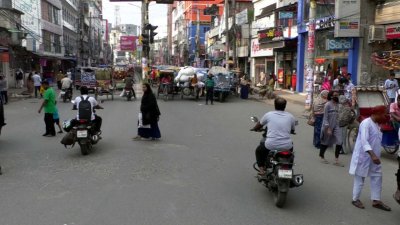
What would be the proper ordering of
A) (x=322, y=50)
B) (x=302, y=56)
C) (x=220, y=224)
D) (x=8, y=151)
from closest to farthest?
(x=220, y=224) → (x=8, y=151) → (x=322, y=50) → (x=302, y=56)

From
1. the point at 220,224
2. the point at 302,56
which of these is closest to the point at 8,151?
the point at 220,224

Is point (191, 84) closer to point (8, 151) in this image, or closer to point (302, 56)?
point (302, 56)

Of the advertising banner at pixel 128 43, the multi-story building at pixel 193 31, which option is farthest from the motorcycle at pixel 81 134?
the advertising banner at pixel 128 43

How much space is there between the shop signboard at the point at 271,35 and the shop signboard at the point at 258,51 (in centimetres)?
132

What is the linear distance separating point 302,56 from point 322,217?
25.8 m

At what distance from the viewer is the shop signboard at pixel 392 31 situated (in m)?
20.0

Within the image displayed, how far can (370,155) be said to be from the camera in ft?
19.9

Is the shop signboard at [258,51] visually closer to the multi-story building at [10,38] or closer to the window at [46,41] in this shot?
the multi-story building at [10,38]

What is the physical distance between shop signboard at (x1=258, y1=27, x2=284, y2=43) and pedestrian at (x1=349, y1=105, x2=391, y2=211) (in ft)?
88.6

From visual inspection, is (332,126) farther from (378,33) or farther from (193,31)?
(193,31)

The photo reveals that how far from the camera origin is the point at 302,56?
30.6 m

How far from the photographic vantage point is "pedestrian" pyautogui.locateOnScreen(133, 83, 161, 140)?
11773 millimetres

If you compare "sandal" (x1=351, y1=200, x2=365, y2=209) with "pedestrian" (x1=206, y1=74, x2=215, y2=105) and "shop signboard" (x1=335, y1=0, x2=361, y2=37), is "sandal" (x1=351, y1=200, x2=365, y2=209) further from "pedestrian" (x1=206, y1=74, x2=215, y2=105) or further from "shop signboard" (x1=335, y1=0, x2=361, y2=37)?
"pedestrian" (x1=206, y1=74, x2=215, y2=105)

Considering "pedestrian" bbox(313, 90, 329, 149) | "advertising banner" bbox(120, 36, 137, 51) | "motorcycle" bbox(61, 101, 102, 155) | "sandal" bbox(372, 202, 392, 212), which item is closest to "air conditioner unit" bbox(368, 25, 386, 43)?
"pedestrian" bbox(313, 90, 329, 149)
